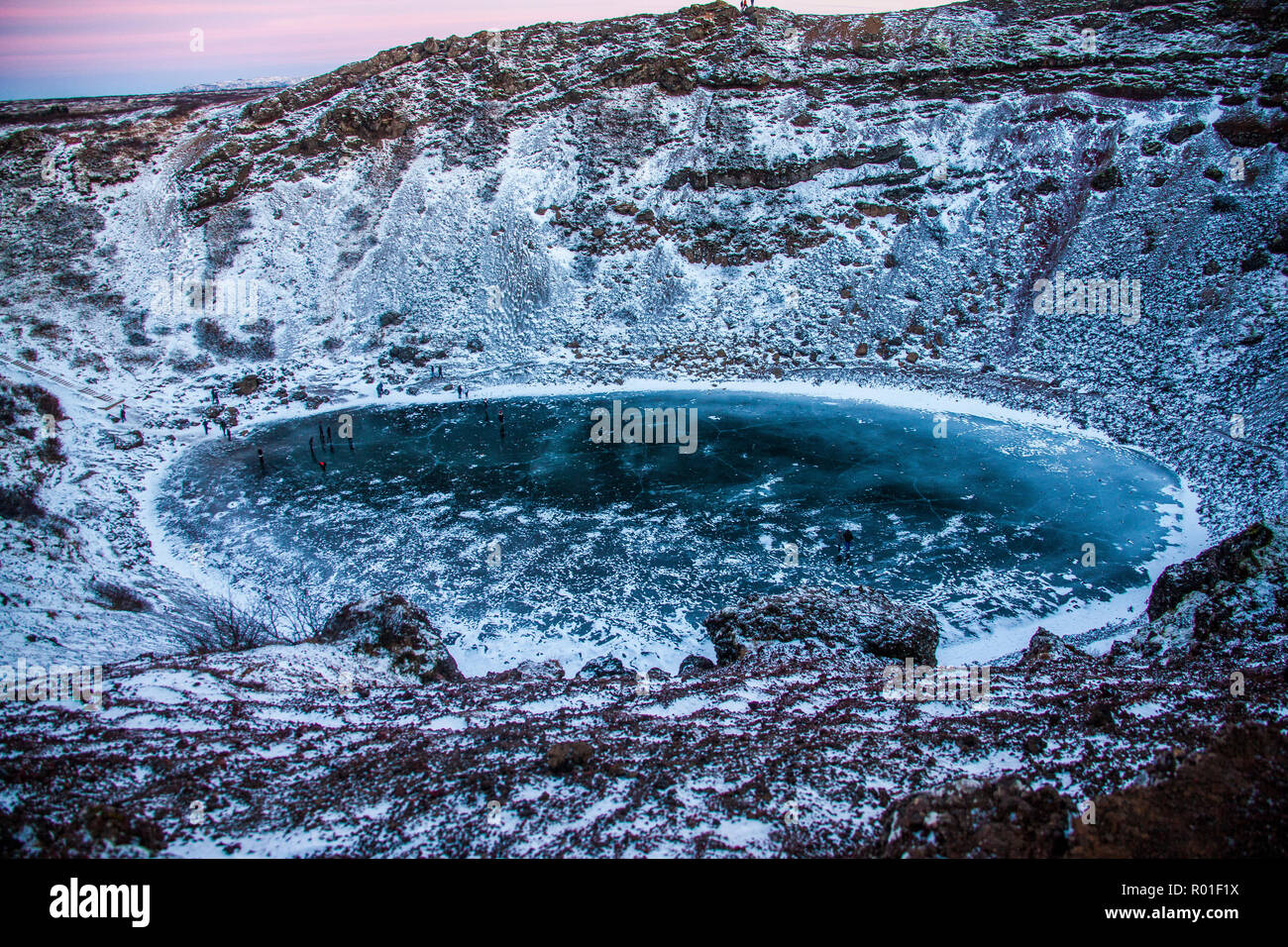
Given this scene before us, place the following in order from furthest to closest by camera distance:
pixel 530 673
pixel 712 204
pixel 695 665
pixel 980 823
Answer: pixel 712 204
pixel 695 665
pixel 530 673
pixel 980 823

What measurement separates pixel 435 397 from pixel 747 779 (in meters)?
31.0

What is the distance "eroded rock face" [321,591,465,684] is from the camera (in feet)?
47.1

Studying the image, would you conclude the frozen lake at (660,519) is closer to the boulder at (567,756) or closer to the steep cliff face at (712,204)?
the boulder at (567,756)

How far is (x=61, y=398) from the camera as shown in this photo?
30516mm

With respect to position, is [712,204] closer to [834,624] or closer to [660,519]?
[660,519]

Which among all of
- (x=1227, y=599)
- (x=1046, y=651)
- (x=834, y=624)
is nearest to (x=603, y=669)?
(x=834, y=624)

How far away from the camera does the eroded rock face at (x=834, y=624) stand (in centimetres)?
1465

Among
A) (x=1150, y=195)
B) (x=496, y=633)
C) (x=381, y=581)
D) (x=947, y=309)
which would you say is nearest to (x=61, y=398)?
(x=381, y=581)

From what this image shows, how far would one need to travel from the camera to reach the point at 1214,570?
566 inches

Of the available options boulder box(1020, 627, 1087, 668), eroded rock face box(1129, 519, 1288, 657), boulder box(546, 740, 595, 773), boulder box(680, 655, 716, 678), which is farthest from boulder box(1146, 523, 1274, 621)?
boulder box(546, 740, 595, 773)

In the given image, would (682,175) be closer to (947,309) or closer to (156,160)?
(947,309)

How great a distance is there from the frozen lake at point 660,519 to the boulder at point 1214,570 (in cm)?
242

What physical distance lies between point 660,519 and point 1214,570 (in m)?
14.2

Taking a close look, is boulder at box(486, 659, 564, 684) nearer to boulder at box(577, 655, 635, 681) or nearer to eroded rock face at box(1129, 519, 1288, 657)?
boulder at box(577, 655, 635, 681)
